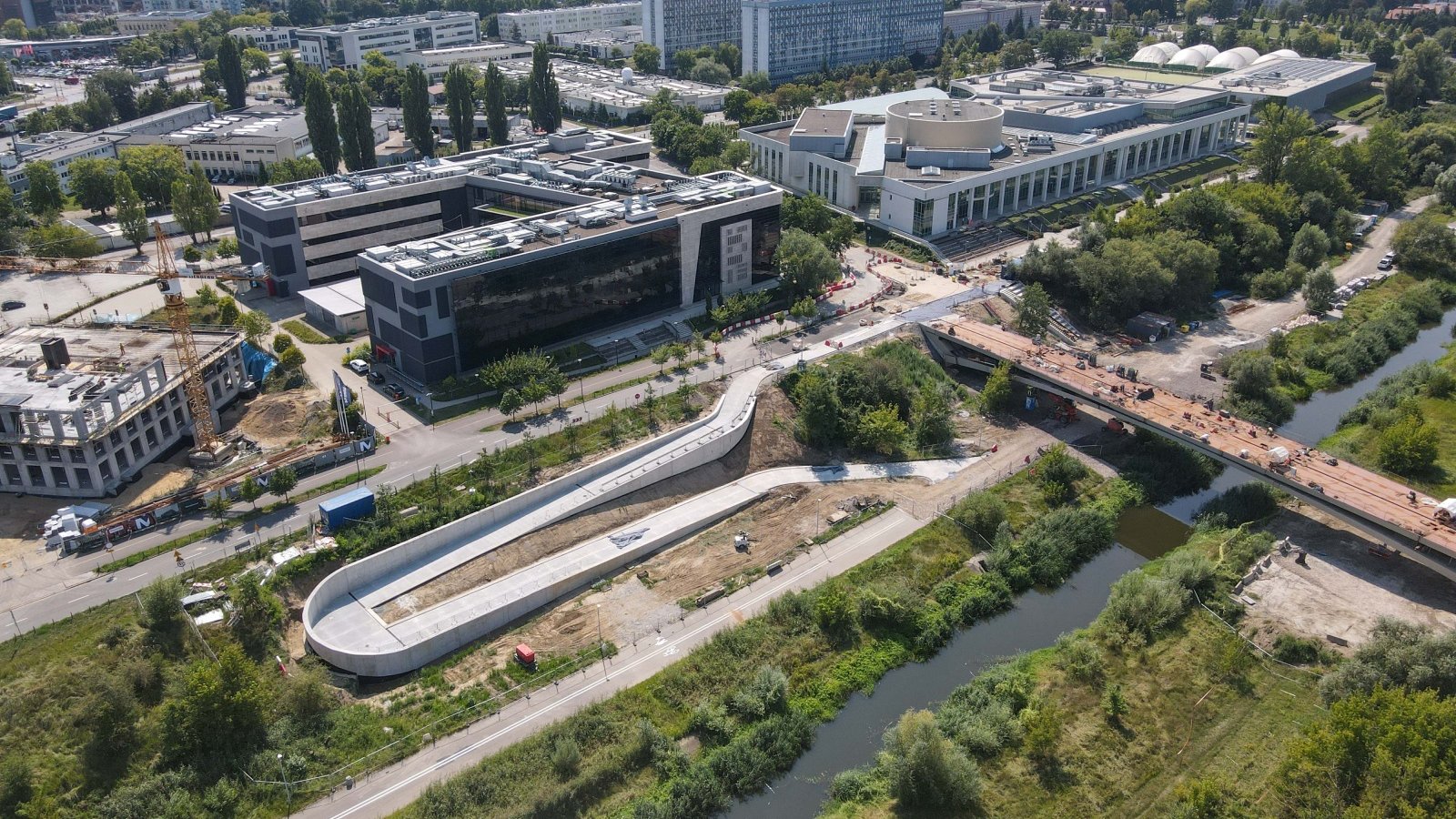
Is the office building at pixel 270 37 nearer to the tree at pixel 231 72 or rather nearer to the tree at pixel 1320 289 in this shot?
the tree at pixel 231 72

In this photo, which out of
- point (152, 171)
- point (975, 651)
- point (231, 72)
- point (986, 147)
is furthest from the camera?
point (231, 72)

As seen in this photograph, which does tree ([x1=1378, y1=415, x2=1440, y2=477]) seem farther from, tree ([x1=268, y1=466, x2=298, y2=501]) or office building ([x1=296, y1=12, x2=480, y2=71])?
office building ([x1=296, y1=12, x2=480, y2=71])

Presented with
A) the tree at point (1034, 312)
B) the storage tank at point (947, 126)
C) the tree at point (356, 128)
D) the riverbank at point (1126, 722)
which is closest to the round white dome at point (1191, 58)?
the storage tank at point (947, 126)

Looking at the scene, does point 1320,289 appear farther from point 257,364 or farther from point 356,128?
point 356,128

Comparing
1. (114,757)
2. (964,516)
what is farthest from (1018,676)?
(114,757)

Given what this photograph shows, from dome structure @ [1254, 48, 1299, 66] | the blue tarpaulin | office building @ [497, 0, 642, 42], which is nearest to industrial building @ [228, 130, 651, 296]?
the blue tarpaulin

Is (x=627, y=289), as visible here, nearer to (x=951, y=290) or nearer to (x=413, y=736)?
(x=951, y=290)

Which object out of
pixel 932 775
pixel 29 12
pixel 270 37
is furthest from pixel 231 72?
pixel 932 775
